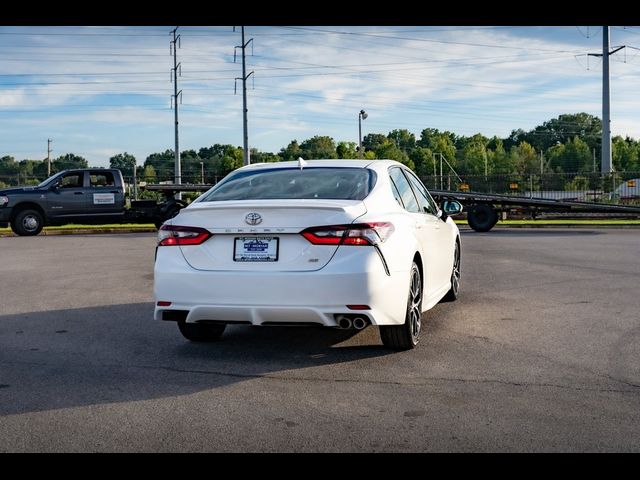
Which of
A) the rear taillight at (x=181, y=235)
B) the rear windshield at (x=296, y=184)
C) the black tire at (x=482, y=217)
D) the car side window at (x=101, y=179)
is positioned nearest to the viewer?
the rear taillight at (x=181, y=235)

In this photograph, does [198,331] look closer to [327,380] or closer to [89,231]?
[327,380]

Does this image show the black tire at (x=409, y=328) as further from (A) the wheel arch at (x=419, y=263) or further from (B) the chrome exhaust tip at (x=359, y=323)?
(B) the chrome exhaust tip at (x=359, y=323)

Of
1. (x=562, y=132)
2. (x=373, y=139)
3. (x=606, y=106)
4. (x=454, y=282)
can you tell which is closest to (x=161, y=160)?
(x=373, y=139)

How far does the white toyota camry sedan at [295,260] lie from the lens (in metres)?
6.30

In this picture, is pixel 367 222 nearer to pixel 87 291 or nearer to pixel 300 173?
pixel 300 173

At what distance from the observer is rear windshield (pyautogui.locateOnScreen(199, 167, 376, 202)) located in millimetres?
6949

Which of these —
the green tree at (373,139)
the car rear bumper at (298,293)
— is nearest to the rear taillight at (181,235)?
the car rear bumper at (298,293)

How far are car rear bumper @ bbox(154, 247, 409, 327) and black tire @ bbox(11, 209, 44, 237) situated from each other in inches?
787

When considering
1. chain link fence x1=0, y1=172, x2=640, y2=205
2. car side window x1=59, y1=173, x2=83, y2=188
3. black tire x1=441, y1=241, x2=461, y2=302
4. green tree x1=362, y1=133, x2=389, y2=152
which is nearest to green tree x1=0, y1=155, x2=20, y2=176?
green tree x1=362, y1=133, x2=389, y2=152

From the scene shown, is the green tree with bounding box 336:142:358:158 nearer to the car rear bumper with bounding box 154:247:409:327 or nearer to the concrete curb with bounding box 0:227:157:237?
the concrete curb with bounding box 0:227:157:237

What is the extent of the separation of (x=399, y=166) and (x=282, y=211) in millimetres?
2252

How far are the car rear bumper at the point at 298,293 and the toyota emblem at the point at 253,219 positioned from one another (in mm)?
392

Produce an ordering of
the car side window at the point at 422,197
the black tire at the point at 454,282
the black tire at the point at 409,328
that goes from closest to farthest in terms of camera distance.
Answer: the black tire at the point at 409,328
the car side window at the point at 422,197
the black tire at the point at 454,282

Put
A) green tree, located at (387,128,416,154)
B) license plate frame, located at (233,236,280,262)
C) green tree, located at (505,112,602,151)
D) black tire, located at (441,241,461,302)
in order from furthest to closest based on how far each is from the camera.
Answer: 1. green tree, located at (387,128,416,154)
2. green tree, located at (505,112,602,151)
3. black tire, located at (441,241,461,302)
4. license plate frame, located at (233,236,280,262)
